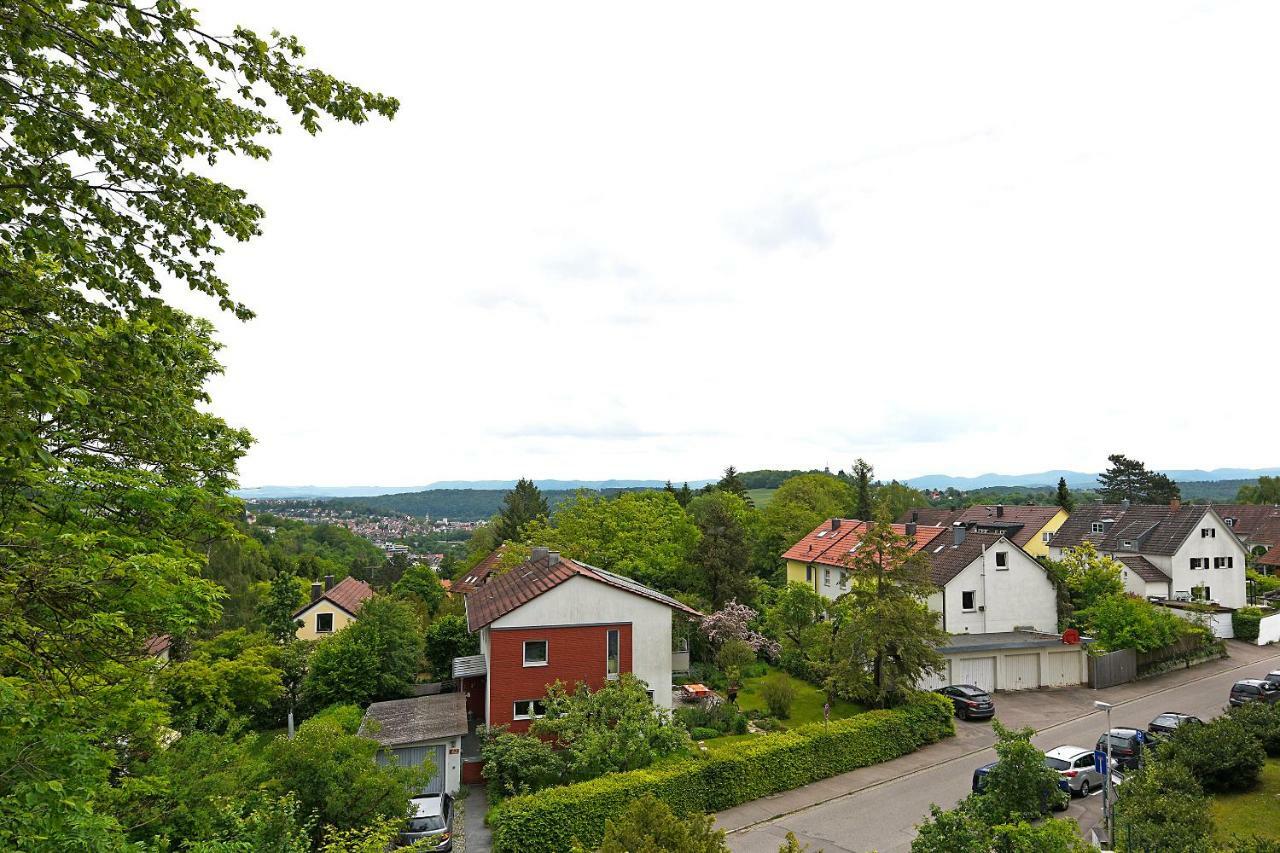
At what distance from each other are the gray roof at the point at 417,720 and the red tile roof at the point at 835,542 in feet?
89.7

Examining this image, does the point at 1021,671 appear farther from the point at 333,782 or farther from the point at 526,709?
the point at 333,782

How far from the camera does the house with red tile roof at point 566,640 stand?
25.6 meters

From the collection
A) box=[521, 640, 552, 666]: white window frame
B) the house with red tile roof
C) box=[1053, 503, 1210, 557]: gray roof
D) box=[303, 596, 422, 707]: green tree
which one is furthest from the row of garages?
box=[303, 596, 422, 707]: green tree

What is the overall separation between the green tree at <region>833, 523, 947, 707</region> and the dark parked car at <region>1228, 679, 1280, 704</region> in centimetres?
1408

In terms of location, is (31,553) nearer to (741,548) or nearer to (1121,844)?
(1121,844)

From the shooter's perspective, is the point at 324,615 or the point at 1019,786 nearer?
the point at 1019,786

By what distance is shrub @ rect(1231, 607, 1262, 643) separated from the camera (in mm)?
42062

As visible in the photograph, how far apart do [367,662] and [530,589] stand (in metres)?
8.59

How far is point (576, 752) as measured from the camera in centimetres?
2091

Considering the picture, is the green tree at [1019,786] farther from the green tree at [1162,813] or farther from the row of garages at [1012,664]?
the row of garages at [1012,664]

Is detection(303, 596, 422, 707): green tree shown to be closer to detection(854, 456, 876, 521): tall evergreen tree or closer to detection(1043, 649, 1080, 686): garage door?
detection(1043, 649, 1080, 686): garage door

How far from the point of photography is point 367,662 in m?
29.3

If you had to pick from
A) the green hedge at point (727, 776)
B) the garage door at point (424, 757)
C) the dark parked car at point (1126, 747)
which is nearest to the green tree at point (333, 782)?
the green hedge at point (727, 776)

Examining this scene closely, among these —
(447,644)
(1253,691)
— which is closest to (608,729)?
(447,644)
